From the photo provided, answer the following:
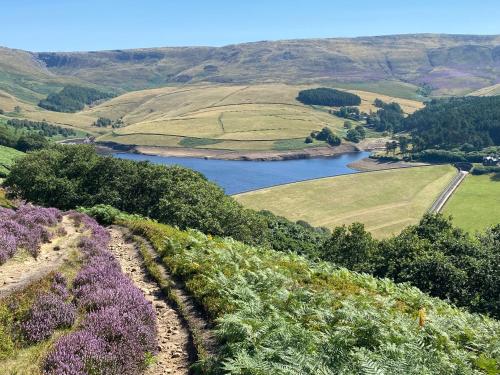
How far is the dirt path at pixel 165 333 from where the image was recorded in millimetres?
13047

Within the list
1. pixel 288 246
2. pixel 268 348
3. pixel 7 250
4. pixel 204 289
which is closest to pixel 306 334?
pixel 268 348

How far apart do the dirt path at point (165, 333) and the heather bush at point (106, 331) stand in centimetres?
47

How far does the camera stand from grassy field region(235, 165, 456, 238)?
12838 cm

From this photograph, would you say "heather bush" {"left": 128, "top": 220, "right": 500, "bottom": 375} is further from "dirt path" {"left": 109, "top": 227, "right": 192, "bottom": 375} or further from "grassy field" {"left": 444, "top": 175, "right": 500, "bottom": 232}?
"grassy field" {"left": 444, "top": 175, "right": 500, "bottom": 232}

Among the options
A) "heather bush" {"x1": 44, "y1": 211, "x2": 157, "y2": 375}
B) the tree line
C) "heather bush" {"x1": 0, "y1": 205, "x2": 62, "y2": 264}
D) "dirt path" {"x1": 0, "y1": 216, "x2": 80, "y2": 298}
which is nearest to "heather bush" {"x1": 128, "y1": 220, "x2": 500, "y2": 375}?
"heather bush" {"x1": 44, "y1": 211, "x2": 157, "y2": 375}

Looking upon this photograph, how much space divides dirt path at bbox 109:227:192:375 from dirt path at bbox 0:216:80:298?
3.41 meters

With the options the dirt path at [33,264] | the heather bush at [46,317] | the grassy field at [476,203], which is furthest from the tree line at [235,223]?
the grassy field at [476,203]

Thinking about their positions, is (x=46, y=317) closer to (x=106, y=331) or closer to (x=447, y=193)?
(x=106, y=331)

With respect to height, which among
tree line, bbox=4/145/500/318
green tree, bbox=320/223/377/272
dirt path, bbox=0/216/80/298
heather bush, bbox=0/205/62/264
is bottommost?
green tree, bbox=320/223/377/272

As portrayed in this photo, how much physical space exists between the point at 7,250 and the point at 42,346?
35.5 ft

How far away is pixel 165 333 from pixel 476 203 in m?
147

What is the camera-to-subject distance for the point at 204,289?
57.9 feet

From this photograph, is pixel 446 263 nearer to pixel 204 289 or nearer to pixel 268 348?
pixel 204 289

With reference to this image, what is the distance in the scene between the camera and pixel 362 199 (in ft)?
491
